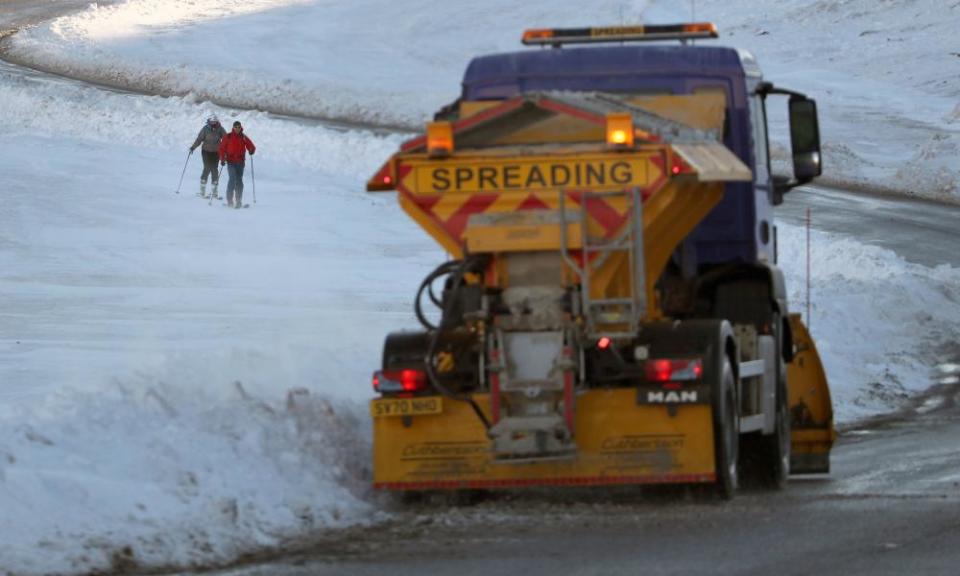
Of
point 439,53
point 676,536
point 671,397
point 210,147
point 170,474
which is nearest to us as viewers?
point 676,536

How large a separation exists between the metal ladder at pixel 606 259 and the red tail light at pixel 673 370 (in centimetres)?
26

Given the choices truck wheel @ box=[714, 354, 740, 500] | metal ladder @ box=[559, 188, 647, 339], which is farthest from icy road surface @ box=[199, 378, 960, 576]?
metal ladder @ box=[559, 188, 647, 339]

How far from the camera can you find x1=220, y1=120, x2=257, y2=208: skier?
1137 inches

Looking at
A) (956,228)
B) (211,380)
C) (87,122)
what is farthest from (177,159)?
(211,380)

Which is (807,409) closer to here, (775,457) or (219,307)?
(775,457)

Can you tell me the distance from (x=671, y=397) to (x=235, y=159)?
19.1 m

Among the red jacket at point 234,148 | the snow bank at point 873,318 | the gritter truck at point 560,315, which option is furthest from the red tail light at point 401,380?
the red jacket at point 234,148

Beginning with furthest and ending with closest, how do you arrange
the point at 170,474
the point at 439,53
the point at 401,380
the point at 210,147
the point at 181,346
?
1. the point at 439,53
2. the point at 210,147
3. the point at 181,346
4. the point at 401,380
5. the point at 170,474

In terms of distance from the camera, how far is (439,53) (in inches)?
2203

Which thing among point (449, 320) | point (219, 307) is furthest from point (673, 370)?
point (219, 307)

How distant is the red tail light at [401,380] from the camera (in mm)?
11000

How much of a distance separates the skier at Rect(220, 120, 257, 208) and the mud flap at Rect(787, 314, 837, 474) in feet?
53.7

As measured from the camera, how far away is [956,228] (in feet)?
103

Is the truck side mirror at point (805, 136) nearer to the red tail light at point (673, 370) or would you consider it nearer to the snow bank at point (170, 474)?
the red tail light at point (673, 370)
